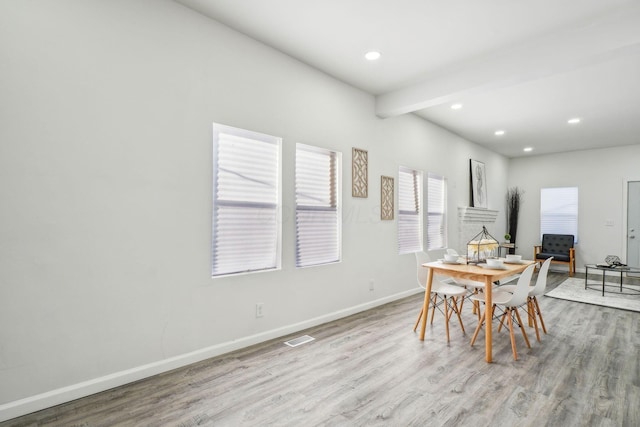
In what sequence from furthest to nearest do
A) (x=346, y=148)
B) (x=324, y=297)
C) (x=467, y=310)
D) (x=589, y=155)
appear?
1. (x=589, y=155)
2. (x=467, y=310)
3. (x=346, y=148)
4. (x=324, y=297)

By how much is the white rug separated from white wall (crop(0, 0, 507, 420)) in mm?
4430

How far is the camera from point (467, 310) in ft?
14.4

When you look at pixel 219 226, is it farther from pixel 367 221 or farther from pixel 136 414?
pixel 367 221

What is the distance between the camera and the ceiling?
2709 millimetres

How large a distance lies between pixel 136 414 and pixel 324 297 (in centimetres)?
216

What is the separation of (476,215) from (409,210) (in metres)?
2.27

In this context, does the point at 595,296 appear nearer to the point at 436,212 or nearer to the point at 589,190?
the point at 436,212

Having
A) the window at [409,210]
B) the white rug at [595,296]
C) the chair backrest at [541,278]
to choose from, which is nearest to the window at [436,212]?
the window at [409,210]

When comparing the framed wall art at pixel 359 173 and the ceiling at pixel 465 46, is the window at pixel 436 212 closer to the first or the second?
the ceiling at pixel 465 46

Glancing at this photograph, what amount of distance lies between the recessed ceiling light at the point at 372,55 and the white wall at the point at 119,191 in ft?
2.52

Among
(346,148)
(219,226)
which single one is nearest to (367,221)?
(346,148)

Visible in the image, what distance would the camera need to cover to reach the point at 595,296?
17.1 feet

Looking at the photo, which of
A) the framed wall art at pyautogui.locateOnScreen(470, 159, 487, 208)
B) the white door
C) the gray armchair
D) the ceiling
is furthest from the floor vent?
the white door

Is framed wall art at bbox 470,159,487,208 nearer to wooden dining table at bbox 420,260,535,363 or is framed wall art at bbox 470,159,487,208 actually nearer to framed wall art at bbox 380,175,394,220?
framed wall art at bbox 380,175,394,220
